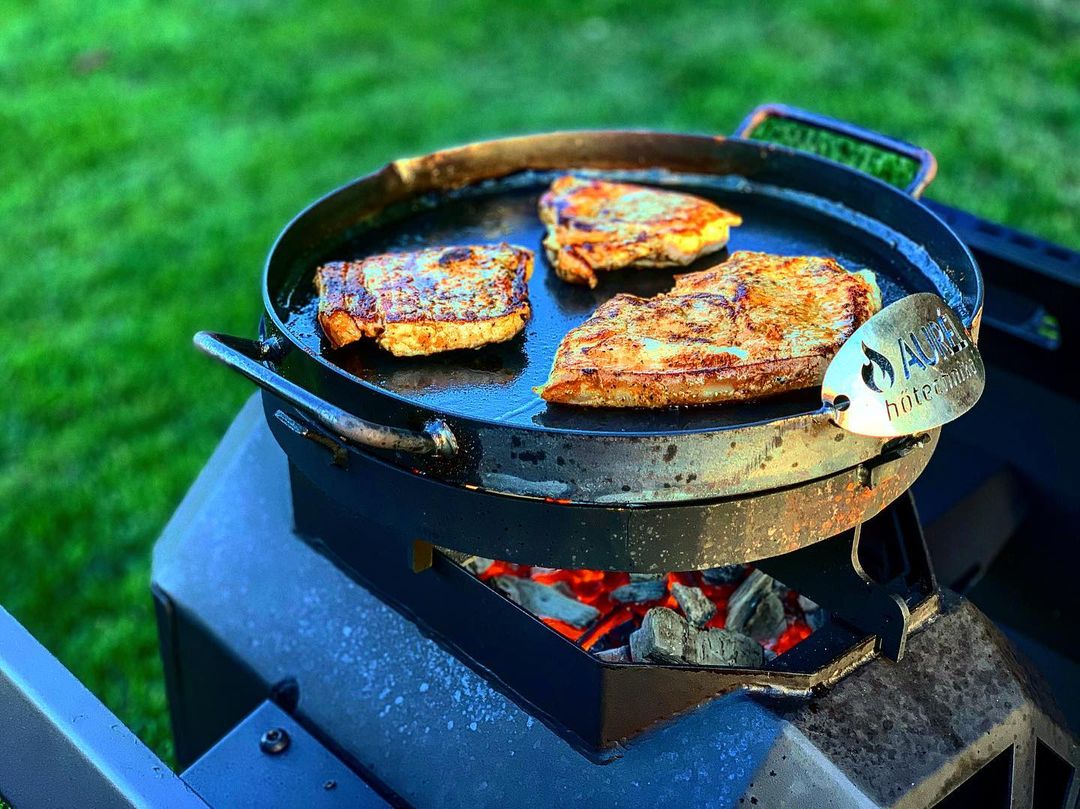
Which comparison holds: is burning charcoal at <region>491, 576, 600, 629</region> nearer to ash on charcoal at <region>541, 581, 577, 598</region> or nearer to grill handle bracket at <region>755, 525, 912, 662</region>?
ash on charcoal at <region>541, 581, 577, 598</region>

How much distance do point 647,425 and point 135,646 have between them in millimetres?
2684

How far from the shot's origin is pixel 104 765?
1943mm

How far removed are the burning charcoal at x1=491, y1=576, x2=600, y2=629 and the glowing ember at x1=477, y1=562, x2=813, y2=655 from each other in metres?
Answer: 0.02

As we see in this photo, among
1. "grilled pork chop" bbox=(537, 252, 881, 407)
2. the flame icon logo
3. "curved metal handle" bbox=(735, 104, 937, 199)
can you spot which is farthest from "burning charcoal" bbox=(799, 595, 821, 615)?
"curved metal handle" bbox=(735, 104, 937, 199)

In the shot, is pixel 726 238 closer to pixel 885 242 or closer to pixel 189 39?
pixel 885 242

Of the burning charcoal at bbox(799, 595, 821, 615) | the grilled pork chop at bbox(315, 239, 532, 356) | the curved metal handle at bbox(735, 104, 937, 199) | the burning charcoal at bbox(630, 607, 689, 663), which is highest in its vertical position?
the grilled pork chop at bbox(315, 239, 532, 356)

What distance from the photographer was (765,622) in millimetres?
2609

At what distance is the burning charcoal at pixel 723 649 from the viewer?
234 centimetres

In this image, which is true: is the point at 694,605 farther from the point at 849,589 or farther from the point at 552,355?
the point at 552,355

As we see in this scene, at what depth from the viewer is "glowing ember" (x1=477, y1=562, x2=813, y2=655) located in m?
2.51

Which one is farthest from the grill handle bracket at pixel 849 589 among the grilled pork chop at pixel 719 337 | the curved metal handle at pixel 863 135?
the curved metal handle at pixel 863 135

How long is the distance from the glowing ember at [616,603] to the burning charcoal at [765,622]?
0.5 inches

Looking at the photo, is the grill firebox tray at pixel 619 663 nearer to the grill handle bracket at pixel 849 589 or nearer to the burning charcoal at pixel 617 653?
the grill handle bracket at pixel 849 589

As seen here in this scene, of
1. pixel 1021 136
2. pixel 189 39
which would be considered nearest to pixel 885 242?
pixel 1021 136
